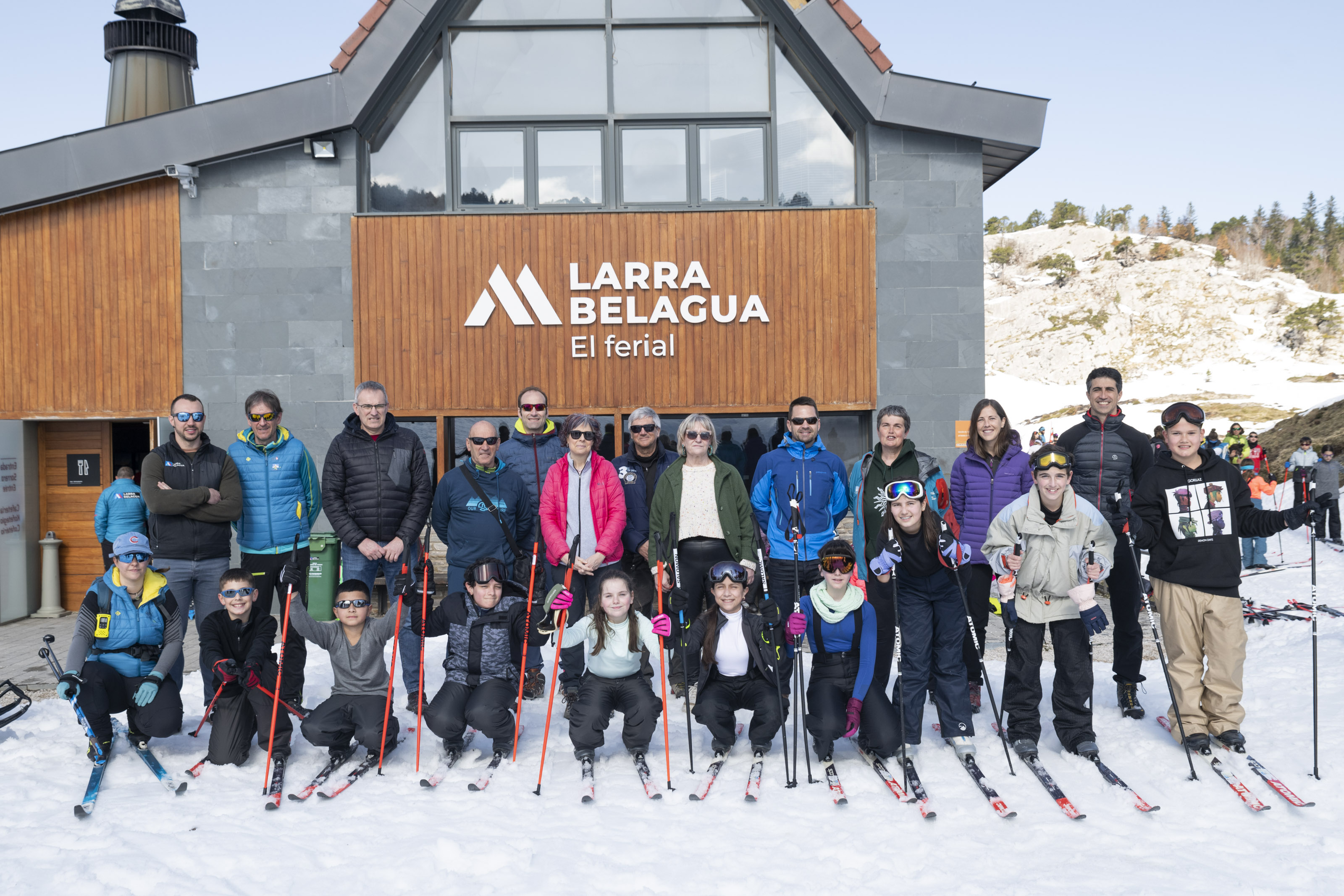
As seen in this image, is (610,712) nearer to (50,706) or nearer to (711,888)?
(711,888)

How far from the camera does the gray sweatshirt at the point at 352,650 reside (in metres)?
4.86

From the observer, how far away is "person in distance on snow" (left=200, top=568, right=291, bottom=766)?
15.7ft

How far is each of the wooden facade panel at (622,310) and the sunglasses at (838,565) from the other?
4407 mm

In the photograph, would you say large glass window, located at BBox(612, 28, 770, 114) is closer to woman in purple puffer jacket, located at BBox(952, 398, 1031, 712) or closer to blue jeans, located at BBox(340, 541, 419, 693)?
woman in purple puffer jacket, located at BBox(952, 398, 1031, 712)

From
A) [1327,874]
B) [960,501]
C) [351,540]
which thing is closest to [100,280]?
[351,540]

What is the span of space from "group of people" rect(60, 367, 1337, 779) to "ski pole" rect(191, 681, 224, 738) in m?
0.02

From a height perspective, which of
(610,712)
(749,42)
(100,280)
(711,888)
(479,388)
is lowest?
(711,888)

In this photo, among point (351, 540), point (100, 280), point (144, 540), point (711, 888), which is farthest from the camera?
point (100, 280)

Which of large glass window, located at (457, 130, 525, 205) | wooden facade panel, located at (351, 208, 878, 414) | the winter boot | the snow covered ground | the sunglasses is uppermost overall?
large glass window, located at (457, 130, 525, 205)

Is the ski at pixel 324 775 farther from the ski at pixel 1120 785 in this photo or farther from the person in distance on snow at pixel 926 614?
the ski at pixel 1120 785

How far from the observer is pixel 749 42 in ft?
29.9

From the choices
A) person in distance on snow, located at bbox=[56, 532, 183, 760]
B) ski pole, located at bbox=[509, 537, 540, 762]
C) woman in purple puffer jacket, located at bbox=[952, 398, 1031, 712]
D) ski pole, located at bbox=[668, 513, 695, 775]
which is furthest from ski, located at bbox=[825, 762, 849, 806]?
person in distance on snow, located at bbox=[56, 532, 183, 760]

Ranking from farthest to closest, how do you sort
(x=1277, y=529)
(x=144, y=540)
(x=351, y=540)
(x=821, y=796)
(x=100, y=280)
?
(x=100, y=280), (x=351, y=540), (x=144, y=540), (x=1277, y=529), (x=821, y=796)

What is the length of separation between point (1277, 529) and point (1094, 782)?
1.69 meters
